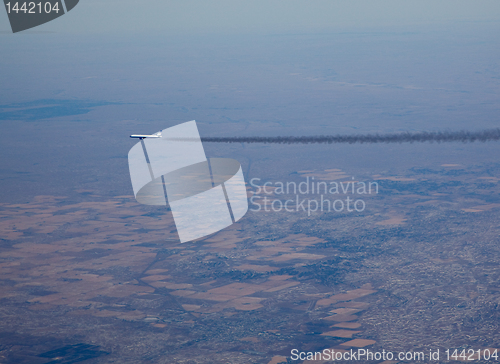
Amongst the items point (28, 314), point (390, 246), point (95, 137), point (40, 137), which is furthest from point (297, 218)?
point (40, 137)

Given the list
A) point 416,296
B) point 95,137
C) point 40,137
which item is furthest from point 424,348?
point 40,137

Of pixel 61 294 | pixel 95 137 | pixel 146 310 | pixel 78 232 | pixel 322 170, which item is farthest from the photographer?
pixel 95 137

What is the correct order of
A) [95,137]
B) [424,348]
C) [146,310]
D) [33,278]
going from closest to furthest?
[424,348] → [146,310] → [33,278] → [95,137]

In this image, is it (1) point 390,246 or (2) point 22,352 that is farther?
(1) point 390,246

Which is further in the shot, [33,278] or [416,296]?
[33,278]

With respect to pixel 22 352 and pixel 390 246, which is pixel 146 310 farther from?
pixel 390 246

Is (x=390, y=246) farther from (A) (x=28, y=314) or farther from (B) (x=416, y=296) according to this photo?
(A) (x=28, y=314)

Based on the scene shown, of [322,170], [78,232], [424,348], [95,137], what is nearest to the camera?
[424,348]

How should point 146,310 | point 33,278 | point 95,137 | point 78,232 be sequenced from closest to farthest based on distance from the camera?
point 146,310, point 33,278, point 78,232, point 95,137
